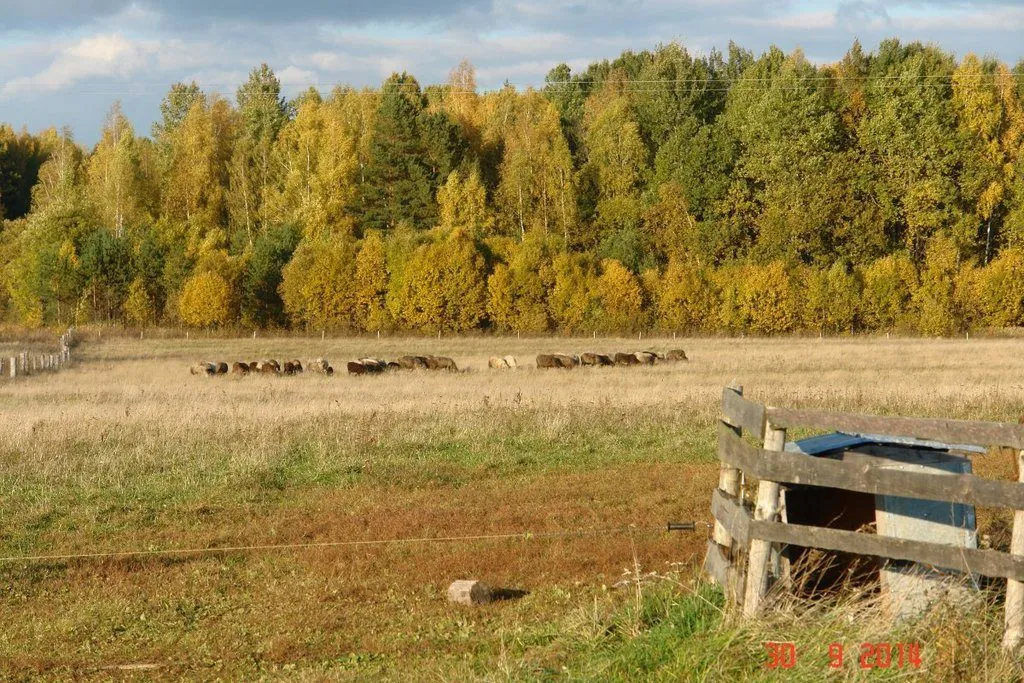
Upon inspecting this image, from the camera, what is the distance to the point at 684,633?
813cm

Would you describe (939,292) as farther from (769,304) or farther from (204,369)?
(204,369)

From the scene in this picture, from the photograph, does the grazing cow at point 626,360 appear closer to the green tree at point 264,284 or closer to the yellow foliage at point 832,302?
the yellow foliage at point 832,302

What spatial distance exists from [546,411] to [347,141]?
5460cm

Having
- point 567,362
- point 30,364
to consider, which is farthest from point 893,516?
point 30,364

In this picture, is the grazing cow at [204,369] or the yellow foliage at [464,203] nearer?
the grazing cow at [204,369]

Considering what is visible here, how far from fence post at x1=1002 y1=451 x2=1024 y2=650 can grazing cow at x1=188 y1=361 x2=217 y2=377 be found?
108 ft

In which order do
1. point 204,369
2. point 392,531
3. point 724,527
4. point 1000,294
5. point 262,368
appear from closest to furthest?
point 724,527 < point 392,531 < point 204,369 < point 262,368 < point 1000,294

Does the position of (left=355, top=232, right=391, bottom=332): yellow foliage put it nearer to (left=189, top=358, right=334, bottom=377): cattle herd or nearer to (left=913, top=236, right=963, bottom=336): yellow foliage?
(left=189, top=358, right=334, bottom=377): cattle herd

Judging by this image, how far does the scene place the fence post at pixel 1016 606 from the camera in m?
7.50

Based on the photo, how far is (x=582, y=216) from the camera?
7631cm

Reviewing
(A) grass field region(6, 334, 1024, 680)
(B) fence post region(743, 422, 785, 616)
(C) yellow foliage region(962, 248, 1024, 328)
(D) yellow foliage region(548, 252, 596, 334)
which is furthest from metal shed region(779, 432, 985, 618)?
(C) yellow foliage region(962, 248, 1024, 328)

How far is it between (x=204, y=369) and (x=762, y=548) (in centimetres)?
3286

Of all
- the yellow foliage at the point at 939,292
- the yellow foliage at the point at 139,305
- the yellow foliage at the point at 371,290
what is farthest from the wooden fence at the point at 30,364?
A: the yellow foliage at the point at 939,292

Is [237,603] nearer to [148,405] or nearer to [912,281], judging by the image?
[148,405]
